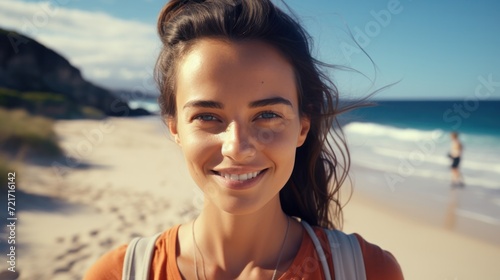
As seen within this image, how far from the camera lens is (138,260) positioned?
1.68 m

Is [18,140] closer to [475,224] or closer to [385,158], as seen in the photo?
[475,224]

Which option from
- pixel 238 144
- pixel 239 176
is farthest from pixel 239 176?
pixel 238 144

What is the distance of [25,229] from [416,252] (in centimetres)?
→ 507

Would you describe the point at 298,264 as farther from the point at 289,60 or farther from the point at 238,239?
the point at 289,60

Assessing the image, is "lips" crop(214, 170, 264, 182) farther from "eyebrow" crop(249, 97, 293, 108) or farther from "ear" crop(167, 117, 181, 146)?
"ear" crop(167, 117, 181, 146)

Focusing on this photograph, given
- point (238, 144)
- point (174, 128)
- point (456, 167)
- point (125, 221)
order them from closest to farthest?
point (238, 144)
point (174, 128)
point (125, 221)
point (456, 167)

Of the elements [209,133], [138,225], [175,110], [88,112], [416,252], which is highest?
[88,112]

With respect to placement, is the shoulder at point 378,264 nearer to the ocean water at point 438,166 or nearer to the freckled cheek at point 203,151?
the freckled cheek at point 203,151

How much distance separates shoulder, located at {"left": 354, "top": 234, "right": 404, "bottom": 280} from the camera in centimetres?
166

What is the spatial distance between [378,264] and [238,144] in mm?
688

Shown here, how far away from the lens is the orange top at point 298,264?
5.44ft

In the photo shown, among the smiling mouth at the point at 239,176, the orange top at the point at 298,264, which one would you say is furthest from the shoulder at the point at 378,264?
the smiling mouth at the point at 239,176

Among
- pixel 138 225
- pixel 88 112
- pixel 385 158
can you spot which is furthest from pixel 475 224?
pixel 88 112

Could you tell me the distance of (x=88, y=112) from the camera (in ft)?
→ 66.2
